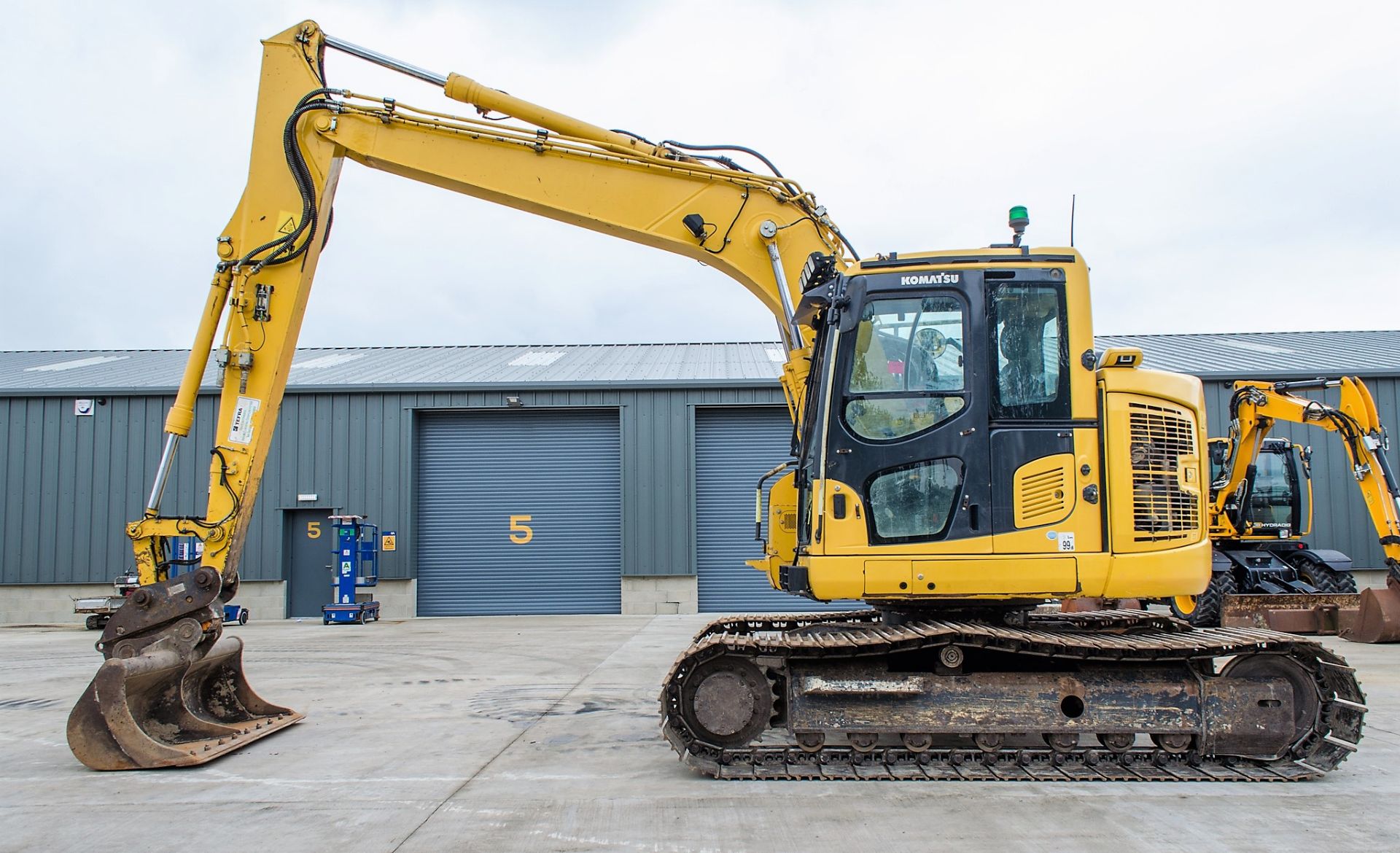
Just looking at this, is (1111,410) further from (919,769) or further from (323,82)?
(323,82)

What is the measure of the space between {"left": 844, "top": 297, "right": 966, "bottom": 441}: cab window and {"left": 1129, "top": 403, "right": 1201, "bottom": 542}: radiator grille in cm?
117

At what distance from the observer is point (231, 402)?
7262 millimetres

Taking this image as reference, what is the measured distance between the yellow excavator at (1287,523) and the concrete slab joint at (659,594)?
30.0ft

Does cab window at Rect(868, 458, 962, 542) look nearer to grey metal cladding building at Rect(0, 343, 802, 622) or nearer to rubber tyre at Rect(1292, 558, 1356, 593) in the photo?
rubber tyre at Rect(1292, 558, 1356, 593)

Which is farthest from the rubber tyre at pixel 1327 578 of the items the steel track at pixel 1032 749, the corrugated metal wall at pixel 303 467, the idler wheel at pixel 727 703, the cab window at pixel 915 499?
the idler wheel at pixel 727 703

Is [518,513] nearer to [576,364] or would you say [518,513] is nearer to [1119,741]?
[576,364]

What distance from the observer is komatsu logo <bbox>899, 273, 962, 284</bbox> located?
622 cm

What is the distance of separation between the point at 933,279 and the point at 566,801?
154 inches

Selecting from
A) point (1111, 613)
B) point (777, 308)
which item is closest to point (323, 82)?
point (777, 308)

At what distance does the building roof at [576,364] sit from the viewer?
810 inches

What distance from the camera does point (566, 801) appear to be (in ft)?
18.0

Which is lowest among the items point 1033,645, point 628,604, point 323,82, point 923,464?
point 628,604

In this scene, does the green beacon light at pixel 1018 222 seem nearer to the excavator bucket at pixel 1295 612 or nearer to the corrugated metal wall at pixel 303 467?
the excavator bucket at pixel 1295 612

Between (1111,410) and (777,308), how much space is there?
260 cm
